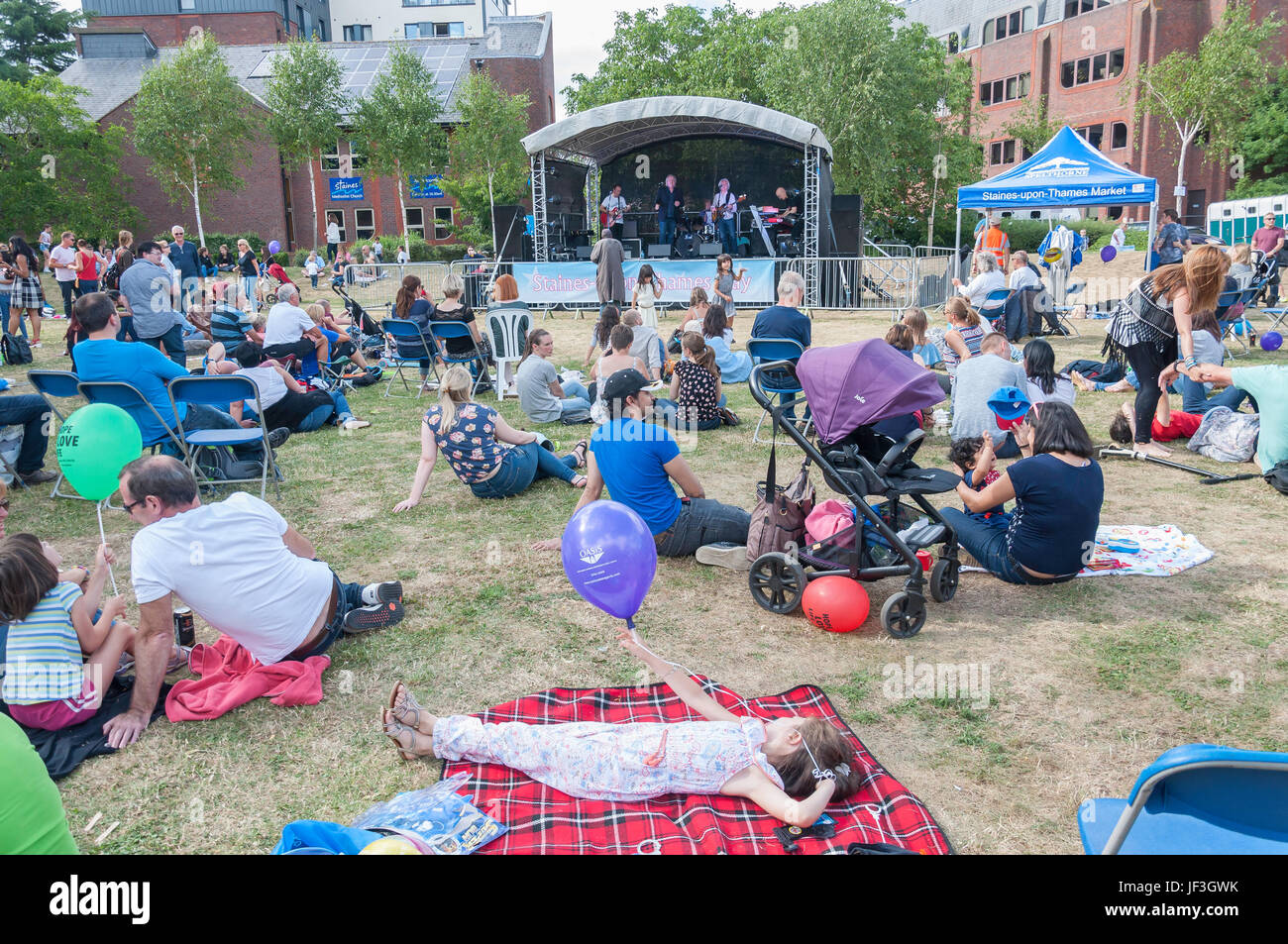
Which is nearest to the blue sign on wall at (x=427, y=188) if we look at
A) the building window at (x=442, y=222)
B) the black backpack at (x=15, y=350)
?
the building window at (x=442, y=222)

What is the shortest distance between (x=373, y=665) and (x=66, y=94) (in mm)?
36050

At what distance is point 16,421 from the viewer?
739 cm

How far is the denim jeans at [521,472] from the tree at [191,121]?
29195 millimetres

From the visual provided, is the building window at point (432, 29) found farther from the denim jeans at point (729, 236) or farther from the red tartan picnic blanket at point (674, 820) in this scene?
the red tartan picnic blanket at point (674, 820)

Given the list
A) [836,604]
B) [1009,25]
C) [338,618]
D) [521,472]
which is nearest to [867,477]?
[836,604]

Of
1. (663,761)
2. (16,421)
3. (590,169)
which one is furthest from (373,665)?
(590,169)

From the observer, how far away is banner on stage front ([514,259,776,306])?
63.4 feet

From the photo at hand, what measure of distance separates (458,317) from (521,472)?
4.07 meters

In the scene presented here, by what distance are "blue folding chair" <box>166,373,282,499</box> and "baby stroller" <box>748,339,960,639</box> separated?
13.6 feet

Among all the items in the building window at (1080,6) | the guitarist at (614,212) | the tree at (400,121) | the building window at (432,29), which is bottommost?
the guitarist at (614,212)

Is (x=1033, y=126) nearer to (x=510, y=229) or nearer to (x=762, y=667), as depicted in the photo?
(x=510, y=229)

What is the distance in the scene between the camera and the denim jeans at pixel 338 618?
168 inches

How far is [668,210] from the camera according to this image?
2350 centimetres
